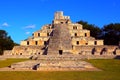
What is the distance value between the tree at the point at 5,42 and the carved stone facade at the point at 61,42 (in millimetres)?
14345

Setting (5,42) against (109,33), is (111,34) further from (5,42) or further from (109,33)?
(5,42)

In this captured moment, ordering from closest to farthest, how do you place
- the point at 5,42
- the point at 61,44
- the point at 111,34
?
the point at 61,44, the point at 5,42, the point at 111,34

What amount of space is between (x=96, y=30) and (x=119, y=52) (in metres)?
30.3

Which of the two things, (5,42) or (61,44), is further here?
(5,42)

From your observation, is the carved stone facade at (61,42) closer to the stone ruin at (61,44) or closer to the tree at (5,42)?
the stone ruin at (61,44)

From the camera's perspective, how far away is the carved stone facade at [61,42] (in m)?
53.6

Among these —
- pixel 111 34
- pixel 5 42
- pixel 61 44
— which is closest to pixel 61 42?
pixel 61 44

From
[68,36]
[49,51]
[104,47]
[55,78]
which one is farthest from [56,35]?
[55,78]

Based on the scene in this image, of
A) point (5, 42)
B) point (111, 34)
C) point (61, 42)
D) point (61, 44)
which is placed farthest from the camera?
point (111, 34)

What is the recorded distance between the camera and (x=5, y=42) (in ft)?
246

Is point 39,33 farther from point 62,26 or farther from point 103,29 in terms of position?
point 103,29

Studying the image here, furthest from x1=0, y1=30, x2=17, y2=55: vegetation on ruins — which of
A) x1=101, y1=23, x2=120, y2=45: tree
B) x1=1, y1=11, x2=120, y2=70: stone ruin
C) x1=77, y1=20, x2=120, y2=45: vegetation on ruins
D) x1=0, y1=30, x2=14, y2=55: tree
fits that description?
x1=101, y1=23, x2=120, y2=45: tree

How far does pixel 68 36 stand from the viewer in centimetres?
5741

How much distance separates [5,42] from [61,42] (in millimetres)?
25030
